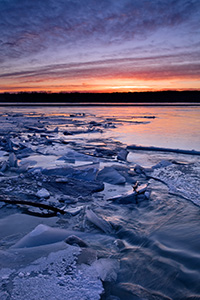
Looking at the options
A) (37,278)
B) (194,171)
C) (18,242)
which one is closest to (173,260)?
(37,278)

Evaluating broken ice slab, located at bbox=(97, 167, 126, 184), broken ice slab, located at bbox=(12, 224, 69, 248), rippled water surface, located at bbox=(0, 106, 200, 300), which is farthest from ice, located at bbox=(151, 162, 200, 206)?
broken ice slab, located at bbox=(12, 224, 69, 248)

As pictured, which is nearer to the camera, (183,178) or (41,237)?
(41,237)

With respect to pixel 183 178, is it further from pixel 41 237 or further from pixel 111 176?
pixel 41 237

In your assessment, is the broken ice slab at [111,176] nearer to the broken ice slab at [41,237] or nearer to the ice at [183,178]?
the ice at [183,178]

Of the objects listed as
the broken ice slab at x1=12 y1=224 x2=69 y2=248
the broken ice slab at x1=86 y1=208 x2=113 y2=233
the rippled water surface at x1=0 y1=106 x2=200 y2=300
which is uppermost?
the broken ice slab at x1=12 y1=224 x2=69 y2=248

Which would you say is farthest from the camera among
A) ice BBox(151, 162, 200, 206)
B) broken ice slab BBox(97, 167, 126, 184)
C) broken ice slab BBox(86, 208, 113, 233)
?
broken ice slab BBox(97, 167, 126, 184)

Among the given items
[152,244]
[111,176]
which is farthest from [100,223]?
[111,176]

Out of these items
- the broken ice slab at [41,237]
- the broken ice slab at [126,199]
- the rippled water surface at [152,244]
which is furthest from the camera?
the broken ice slab at [126,199]

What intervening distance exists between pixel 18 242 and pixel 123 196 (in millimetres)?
1038

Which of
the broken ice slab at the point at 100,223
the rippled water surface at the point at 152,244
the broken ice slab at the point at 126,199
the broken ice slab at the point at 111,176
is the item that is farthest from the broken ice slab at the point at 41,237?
the broken ice slab at the point at 111,176

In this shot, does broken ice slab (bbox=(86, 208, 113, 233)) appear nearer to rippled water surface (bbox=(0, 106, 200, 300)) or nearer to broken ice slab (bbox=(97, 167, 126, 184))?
rippled water surface (bbox=(0, 106, 200, 300))

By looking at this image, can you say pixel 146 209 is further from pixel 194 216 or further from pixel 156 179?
pixel 156 179

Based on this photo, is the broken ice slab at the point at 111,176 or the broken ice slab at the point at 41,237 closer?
the broken ice slab at the point at 41,237

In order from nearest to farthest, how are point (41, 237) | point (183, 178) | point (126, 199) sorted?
point (41, 237) → point (126, 199) → point (183, 178)
